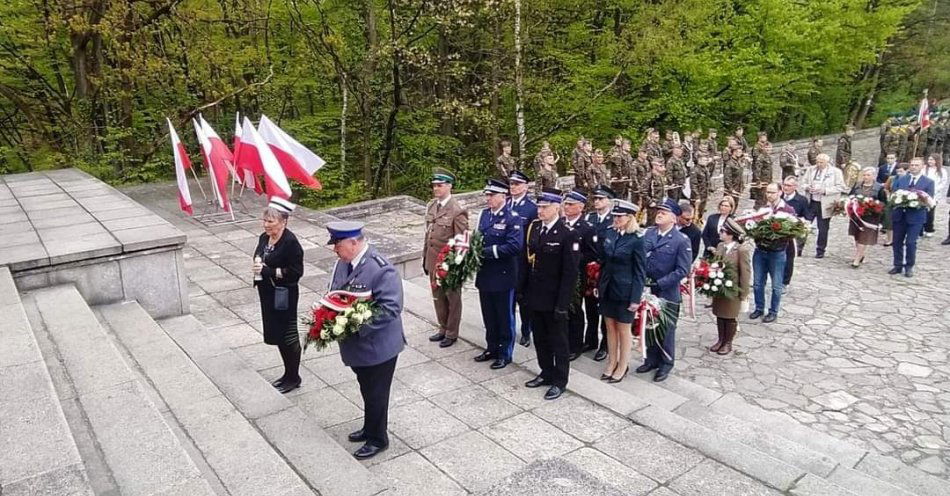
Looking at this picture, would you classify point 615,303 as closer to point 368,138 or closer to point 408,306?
point 408,306

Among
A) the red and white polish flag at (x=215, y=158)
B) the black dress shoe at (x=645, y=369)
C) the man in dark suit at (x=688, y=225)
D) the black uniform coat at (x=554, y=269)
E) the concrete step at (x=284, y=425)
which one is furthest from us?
the red and white polish flag at (x=215, y=158)

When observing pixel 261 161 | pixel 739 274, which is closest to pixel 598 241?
pixel 739 274

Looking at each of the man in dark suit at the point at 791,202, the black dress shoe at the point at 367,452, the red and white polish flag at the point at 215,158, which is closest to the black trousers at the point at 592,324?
the black dress shoe at the point at 367,452

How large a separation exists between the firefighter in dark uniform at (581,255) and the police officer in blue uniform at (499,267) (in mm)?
602

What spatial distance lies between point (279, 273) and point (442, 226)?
86.0 inches

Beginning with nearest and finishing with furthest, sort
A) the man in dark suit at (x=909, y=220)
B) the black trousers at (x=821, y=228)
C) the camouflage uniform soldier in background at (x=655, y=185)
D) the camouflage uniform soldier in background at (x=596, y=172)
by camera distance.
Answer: the man in dark suit at (x=909, y=220) → the black trousers at (x=821, y=228) → the camouflage uniform soldier in background at (x=655, y=185) → the camouflage uniform soldier in background at (x=596, y=172)

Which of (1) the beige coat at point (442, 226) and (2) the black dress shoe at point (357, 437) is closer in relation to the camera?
(2) the black dress shoe at point (357, 437)

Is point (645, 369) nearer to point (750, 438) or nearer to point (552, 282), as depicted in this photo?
point (750, 438)

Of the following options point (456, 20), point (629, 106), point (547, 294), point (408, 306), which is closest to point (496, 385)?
point (547, 294)

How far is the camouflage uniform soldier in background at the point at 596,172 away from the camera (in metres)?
14.9

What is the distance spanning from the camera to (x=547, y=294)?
577cm

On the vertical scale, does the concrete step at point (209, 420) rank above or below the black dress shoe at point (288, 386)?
above

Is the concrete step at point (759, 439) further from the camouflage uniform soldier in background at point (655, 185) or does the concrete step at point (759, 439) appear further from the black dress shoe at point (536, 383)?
the camouflage uniform soldier in background at point (655, 185)

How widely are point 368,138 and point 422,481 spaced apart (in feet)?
51.3
